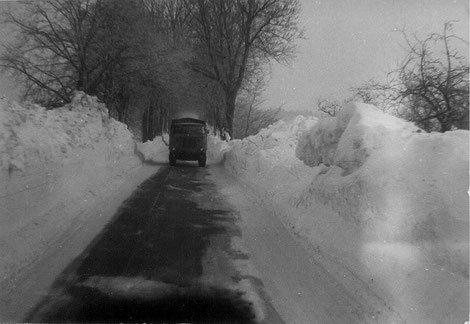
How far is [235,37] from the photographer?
35250 millimetres

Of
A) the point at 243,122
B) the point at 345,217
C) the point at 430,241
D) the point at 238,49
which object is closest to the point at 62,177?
the point at 345,217

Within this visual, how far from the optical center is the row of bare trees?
23.1 m

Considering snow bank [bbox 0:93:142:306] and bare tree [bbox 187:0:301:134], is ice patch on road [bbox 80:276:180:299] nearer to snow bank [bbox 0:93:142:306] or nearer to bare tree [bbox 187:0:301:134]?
snow bank [bbox 0:93:142:306]

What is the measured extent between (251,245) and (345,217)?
1730 millimetres

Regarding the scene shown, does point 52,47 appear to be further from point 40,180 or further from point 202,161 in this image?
point 40,180

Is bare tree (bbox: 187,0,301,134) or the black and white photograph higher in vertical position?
bare tree (bbox: 187,0,301,134)

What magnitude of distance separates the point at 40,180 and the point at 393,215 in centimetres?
746

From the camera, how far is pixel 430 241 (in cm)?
590

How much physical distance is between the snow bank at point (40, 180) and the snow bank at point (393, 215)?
4.63 m

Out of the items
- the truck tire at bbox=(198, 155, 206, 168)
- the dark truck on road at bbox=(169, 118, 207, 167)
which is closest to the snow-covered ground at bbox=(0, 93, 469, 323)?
the dark truck on road at bbox=(169, 118, 207, 167)

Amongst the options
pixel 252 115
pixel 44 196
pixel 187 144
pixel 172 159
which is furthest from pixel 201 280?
pixel 252 115

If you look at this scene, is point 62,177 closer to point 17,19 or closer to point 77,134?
point 77,134

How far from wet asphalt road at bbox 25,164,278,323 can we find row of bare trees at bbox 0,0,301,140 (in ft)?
52.3

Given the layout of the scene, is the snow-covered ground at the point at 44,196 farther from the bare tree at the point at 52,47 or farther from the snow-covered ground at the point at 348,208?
the bare tree at the point at 52,47
